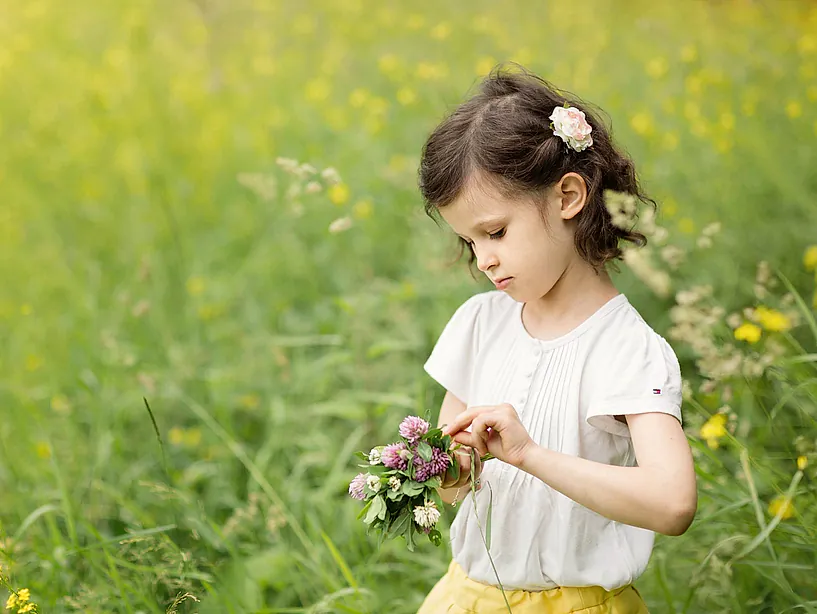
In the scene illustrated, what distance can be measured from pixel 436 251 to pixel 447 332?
1200 mm

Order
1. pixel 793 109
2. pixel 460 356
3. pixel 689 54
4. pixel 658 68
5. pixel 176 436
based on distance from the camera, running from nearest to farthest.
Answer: pixel 460 356
pixel 176 436
pixel 793 109
pixel 689 54
pixel 658 68

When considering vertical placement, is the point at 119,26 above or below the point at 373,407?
above

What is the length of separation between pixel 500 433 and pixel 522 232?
328mm

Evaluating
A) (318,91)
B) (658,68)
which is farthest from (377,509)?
(318,91)

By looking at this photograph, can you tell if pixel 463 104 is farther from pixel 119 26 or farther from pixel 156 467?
pixel 119 26

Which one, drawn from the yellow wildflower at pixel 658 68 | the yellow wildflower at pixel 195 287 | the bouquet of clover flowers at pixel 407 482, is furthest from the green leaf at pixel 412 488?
the yellow wildflower at pixel 658 68

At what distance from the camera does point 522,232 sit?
4.57 ft

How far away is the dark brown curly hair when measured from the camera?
1.41m

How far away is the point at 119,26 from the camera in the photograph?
4715 mm

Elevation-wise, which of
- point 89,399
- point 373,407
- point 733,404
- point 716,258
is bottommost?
point 89,399

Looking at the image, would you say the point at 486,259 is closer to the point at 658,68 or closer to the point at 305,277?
the point at 305,277

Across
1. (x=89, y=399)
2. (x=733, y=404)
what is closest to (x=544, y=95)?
(x=733, y=404)

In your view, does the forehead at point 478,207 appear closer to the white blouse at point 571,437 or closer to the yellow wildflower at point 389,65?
the white blouse at point 571,437

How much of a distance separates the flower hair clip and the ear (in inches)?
2.1
